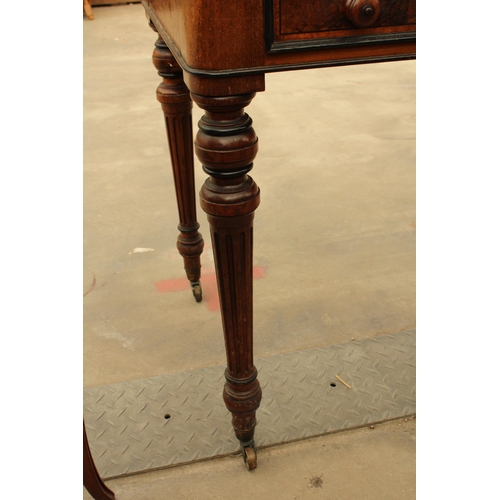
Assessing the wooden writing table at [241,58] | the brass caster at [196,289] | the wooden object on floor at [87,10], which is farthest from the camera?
the wooden object on floor at [87,10]

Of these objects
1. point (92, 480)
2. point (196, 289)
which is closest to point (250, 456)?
point (92, 480)

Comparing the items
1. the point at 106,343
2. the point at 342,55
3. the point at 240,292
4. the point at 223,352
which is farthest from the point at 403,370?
the point at 342,55

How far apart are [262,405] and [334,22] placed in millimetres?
830

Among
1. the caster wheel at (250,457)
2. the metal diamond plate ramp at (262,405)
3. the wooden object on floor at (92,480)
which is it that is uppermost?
the wooden object on floor at (92,480)

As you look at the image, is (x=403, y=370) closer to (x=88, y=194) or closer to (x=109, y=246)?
(x=109, y=246)

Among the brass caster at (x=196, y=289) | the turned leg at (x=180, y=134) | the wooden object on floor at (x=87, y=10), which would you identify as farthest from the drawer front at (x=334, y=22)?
the wooden object on floor at (x=87, y=10)

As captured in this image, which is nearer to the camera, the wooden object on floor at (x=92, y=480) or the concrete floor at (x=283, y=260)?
the wooden object on floor at (x=92, y=480)

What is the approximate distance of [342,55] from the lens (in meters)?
0.86

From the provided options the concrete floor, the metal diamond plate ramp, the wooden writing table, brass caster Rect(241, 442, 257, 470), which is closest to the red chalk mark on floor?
the concrete floor

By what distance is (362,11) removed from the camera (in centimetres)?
80

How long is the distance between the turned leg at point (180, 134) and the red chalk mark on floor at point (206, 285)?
0.15m

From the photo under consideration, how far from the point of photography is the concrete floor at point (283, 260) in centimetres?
121

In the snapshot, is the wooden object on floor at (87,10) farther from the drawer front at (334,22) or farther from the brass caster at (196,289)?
the drawer front at (334,22)

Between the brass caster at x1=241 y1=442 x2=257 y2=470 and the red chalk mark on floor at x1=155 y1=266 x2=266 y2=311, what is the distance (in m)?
0.56
